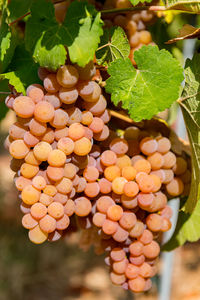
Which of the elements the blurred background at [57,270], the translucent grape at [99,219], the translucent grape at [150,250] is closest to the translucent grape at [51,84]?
the translucent grape at [99,219]

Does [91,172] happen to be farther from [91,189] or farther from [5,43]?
[5,43]

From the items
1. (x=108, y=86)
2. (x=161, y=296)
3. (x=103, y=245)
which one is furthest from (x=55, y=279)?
(x=108, y=86)

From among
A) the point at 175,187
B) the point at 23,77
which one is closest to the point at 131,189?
the point at 175,187

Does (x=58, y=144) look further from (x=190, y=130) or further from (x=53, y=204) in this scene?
(x=190, y=130)

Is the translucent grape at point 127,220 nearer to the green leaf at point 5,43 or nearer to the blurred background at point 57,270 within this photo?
the green leaf at point 5,43

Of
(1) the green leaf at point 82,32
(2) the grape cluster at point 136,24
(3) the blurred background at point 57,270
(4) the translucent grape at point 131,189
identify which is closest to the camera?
(1) the green leaf at point 82,32

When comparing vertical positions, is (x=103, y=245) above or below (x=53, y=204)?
below
